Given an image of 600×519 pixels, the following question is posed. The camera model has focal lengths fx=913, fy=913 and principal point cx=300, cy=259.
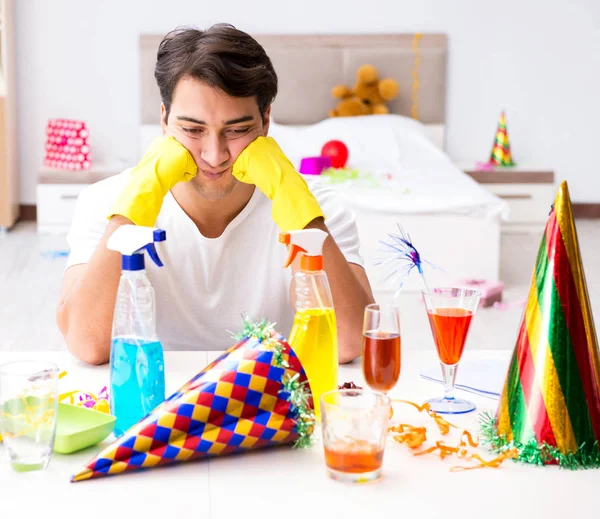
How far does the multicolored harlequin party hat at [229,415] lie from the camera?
3.31 feet

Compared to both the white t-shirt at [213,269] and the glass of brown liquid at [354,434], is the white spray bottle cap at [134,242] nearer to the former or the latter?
the glass of brown liquid at [354,434]

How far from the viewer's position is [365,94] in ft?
17.6

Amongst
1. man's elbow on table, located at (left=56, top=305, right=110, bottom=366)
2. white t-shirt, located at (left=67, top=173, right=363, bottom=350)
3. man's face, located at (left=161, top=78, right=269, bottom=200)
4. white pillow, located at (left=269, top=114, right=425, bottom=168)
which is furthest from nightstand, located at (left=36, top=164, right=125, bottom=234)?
man's elbow on table, located at (left=56, top=305, right=110, bottom=366)

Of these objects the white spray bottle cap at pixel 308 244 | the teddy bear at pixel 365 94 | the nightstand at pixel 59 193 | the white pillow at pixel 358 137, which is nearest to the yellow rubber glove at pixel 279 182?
the white spray bottle cap at pixel 308 244

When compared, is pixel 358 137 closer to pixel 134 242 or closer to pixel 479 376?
pixel 479 376

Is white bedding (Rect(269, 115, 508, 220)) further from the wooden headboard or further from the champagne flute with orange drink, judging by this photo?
the champagne flute with orange drink

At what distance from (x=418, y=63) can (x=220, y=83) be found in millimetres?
4023

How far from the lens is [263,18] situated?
541 cm

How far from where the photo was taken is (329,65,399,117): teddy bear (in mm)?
5285

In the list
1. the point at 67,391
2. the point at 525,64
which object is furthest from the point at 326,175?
the point at 67,391

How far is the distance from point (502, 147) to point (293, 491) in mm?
4595

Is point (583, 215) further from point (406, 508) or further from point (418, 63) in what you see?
point (406, 508)

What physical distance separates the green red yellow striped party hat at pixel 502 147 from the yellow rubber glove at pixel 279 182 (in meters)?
3.90

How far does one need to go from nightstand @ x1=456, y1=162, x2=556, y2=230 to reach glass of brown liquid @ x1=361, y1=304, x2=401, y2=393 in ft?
13.7
